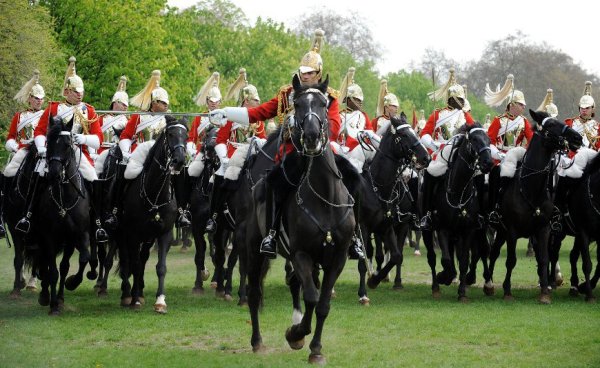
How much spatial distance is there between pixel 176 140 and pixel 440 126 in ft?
17.4

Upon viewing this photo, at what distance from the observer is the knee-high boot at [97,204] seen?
51.9 feet

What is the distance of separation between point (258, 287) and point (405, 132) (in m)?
4.85

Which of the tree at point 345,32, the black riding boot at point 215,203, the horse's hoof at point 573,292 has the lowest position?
the horse's hoof at point 573,292

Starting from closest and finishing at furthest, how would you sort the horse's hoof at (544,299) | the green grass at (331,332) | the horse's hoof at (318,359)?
1. the horse's hoof at (318,359)
2. the green grass at (331,332)
3. the horse's hoof at (544,299)

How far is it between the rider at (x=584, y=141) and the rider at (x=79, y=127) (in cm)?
727

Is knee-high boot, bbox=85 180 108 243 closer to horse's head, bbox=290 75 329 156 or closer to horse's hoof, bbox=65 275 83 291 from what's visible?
horse's hoof, bbox=65 275 83 291

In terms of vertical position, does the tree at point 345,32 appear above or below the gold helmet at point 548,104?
above

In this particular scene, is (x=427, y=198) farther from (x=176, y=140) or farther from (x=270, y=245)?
(x=270, y=245)

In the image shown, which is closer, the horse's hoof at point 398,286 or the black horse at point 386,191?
the black horse at point 386,191

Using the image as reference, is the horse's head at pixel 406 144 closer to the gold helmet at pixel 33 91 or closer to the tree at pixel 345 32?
the gold helmet at pixel 33 91

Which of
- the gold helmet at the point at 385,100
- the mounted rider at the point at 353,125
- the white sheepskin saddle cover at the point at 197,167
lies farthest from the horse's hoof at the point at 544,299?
the white sheepskin saddle cover at the point at 197,167

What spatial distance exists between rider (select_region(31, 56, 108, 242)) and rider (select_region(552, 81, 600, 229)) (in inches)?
286

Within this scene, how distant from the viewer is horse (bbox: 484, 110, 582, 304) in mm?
15883

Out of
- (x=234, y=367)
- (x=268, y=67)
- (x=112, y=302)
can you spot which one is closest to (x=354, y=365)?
(x=234, y=367)
